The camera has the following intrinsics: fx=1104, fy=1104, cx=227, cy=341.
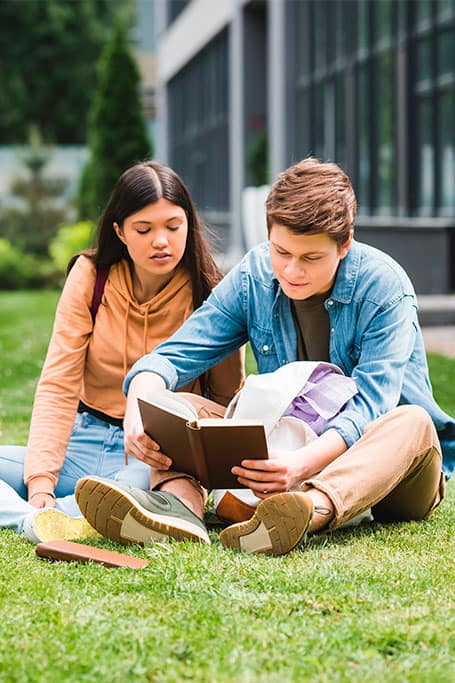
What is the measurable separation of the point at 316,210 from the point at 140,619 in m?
1.34

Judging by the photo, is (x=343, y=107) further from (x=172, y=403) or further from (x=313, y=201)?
(x=172, y=403)

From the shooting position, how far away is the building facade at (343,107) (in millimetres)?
13531

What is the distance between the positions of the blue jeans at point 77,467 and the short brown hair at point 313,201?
1.06m

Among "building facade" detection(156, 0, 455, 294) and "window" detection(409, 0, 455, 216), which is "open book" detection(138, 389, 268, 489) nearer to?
"building facade" detection(156, 0, 455, 294)

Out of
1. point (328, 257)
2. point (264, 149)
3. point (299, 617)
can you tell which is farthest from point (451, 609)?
point (264, 149)

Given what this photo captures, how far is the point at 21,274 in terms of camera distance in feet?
72.9

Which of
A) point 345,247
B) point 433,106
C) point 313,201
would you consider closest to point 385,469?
point 345,247

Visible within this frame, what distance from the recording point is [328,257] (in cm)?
336

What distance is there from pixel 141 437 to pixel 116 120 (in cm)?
2026

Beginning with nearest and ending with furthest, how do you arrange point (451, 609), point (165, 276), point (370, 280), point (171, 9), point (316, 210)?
point (451, 609), point (316, 210), point (370, 280), point (165, 276), point (171, 9)

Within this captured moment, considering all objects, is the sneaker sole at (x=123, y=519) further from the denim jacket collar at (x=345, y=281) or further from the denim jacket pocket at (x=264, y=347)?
the denim jacket collar at (x=345, y=281)

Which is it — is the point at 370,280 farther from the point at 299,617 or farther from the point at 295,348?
the point at 299,617

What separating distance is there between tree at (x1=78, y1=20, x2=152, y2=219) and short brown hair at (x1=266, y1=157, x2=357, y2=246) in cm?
1971

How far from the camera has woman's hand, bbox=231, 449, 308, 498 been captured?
315 centimetres
